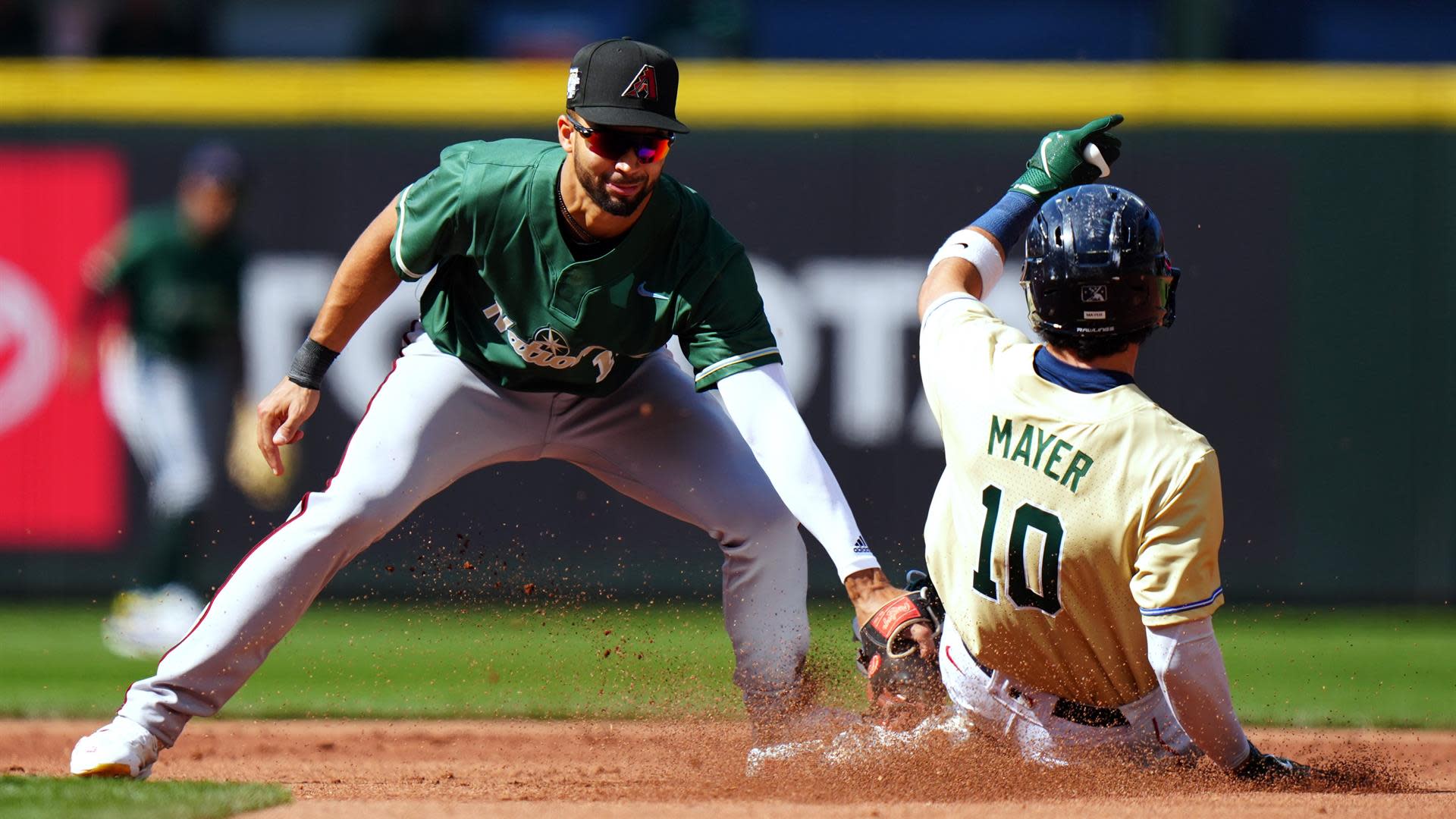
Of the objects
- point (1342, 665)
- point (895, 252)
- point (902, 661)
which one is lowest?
point (1342, 665)

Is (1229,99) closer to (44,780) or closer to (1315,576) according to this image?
(1315,576)

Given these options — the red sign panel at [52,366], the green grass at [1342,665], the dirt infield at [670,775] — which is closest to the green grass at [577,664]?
the green grass at [1342,665]

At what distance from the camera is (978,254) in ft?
11.8

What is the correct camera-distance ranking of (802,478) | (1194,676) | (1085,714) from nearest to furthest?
(1194,676) < (1085,714) < (802,478)

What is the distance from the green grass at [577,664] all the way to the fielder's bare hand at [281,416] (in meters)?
1.27

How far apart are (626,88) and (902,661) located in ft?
4.31

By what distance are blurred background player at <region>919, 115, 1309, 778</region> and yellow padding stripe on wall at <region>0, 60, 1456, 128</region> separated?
14.1ft

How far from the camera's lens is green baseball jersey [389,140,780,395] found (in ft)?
12.0

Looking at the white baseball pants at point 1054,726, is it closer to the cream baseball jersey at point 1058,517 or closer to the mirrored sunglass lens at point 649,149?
the cream baseball jersey at point 1058,517

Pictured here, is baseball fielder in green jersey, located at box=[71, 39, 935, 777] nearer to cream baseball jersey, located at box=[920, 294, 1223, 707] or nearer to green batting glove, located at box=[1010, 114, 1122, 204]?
cream baseball jersey, located at box=[920, 294, 1223, 707]

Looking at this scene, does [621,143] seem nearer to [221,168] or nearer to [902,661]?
[902,661]

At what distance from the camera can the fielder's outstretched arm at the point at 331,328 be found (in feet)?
12.1

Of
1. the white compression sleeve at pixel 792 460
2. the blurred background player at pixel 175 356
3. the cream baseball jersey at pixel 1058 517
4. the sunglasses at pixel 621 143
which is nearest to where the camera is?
the cream baseball jersey at pixel 1058 517

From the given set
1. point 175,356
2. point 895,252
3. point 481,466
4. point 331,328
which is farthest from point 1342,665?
point 175,356
